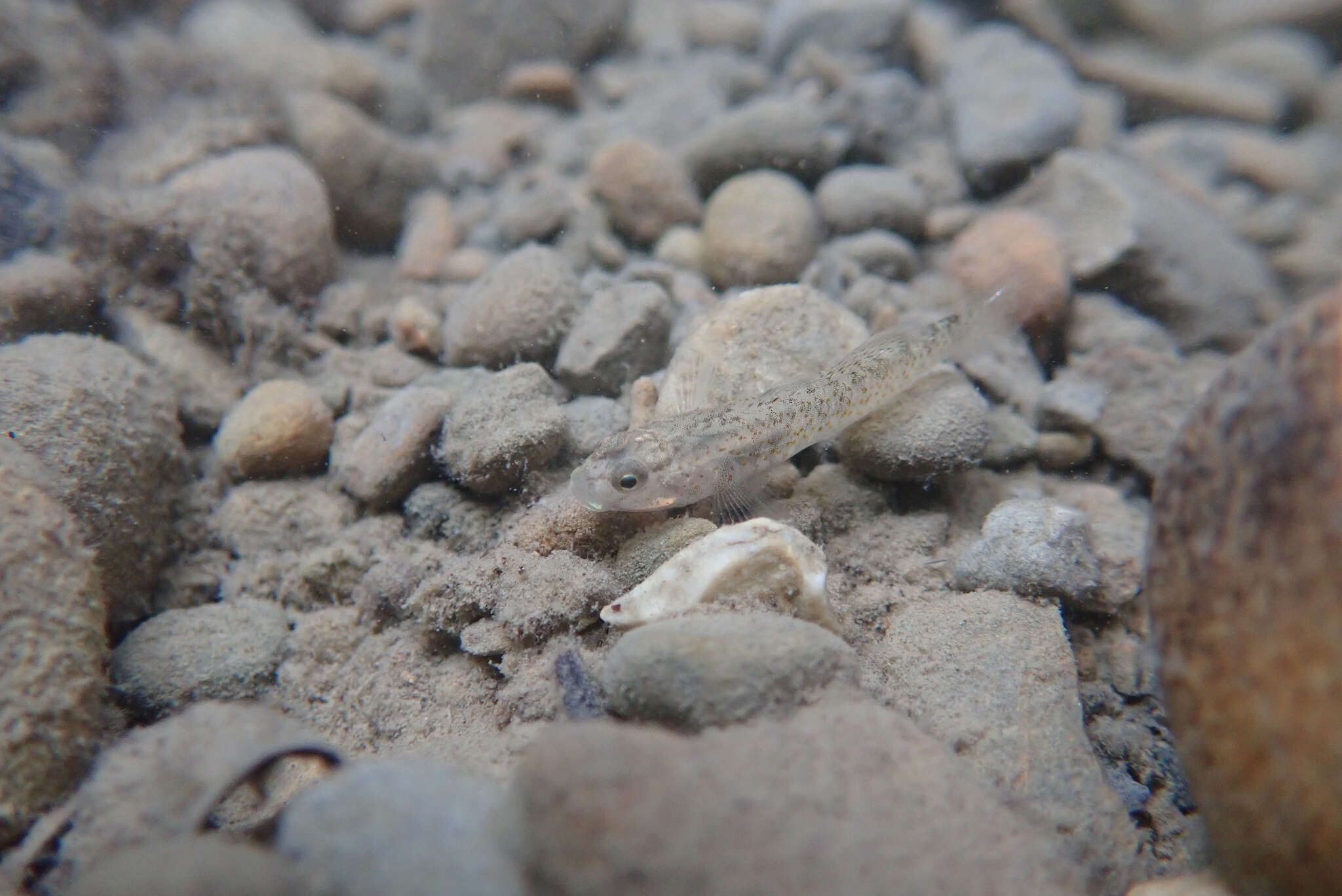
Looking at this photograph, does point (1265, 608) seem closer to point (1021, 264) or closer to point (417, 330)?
point (1021, 264)

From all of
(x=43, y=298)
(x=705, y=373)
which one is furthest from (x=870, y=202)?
(x=43, y=298)

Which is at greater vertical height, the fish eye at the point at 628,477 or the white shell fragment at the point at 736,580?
the fish eye at the point at 628,477

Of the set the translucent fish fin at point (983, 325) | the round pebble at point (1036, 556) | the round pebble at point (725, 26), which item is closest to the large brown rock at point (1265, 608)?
the round pebble at point (1036, 556)

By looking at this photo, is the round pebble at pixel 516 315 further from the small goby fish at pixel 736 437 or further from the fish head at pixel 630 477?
the fish head at pixel 630 477

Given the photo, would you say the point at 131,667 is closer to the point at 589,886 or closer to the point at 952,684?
the point at 589,886

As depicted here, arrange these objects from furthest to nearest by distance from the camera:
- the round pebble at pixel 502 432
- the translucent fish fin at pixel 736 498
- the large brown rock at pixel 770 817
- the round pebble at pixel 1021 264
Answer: the round pebble at pixel 1021 264, the translucent fish fin at pixel 736 498, the round pebble at pixel 502 432, the large brown rock at pixel 770 817
